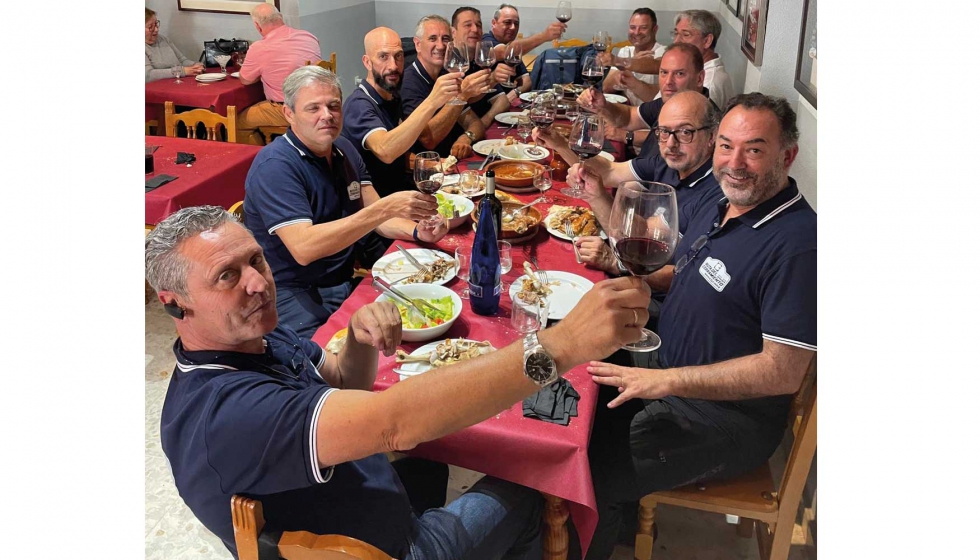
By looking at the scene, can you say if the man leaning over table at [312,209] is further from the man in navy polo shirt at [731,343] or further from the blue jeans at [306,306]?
the man in navy polo shirt at [731,343]

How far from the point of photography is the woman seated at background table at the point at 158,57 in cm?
558

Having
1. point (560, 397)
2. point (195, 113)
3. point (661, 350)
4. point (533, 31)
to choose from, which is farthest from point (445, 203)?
point (533, 31)

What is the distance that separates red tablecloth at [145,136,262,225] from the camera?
9.69 feet

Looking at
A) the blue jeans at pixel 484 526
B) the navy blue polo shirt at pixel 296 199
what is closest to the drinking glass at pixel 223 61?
the navy blue polo shirt at pixel 296 199

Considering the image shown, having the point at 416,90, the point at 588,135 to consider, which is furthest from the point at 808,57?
the point at 416,90

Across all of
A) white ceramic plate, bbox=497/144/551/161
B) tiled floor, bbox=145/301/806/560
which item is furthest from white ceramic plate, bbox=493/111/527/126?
tiled floor, bbox=145/301/806/560

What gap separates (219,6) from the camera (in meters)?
6.46

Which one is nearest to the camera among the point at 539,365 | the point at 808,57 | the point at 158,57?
the point at 539,365

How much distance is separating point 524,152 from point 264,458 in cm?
259

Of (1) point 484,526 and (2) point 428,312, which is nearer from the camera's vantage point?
(1) point 484,526

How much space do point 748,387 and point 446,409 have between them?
3.37 feet

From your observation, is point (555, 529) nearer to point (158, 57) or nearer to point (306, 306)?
point (306, 306)

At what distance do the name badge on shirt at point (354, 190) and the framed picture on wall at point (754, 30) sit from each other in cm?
216

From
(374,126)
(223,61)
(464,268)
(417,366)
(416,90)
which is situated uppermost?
(223,61)
